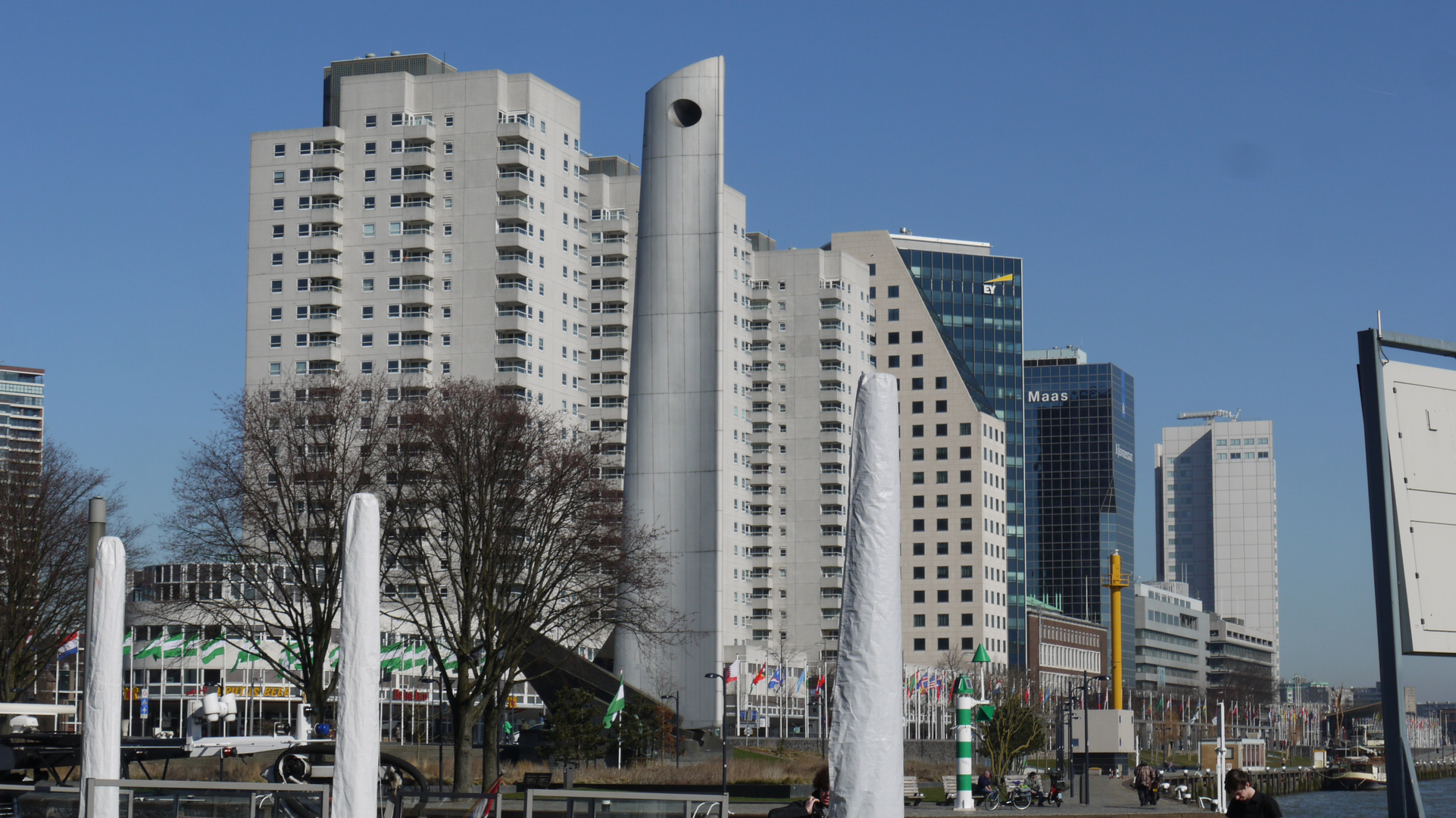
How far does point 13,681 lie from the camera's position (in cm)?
5341

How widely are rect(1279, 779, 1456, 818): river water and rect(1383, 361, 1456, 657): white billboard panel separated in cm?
7232

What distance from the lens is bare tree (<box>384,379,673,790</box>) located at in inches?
1928

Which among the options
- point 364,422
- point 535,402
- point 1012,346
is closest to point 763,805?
point 364,422

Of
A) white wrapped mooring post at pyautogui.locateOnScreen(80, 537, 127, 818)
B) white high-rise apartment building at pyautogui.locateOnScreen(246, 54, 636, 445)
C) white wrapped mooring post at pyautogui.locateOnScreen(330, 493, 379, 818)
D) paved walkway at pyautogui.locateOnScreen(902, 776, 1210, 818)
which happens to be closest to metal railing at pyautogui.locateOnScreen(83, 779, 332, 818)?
white wrapped mooring post at pyautogui.locateOnScreen(330, 493, 379, 818)

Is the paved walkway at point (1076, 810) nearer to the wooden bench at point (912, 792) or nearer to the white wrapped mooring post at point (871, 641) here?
the wooden bench at point (912, 792)

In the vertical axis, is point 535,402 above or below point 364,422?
above

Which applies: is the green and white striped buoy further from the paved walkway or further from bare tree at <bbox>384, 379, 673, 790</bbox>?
bare tree at <bbox>384, 379, 673, 790</bbox>

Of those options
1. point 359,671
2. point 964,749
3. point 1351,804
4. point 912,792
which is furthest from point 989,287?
point 359,671

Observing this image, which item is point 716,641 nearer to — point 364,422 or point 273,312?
point 364,422

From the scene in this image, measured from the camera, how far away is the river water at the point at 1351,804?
9188 centimetres

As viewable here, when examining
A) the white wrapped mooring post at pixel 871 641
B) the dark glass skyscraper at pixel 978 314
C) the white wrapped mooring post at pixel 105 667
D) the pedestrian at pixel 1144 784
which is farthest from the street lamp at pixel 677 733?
the dark glass skyscraper at pixel 978 314

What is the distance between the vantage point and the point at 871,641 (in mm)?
8852

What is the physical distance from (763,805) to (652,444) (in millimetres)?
33306

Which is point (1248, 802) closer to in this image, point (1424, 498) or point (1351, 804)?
point (1424, 498)
